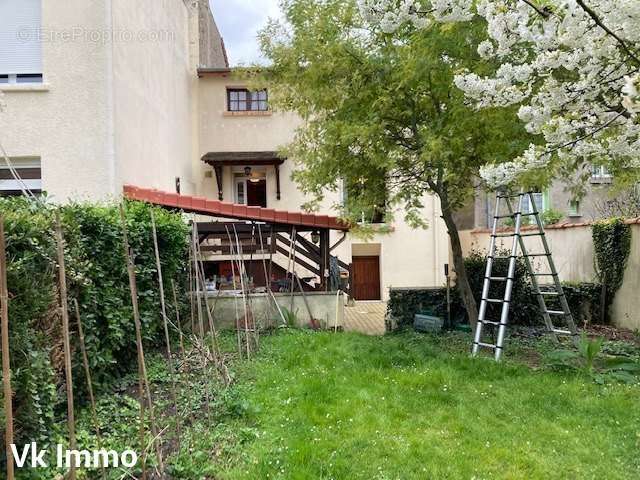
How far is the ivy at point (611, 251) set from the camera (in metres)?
10.0

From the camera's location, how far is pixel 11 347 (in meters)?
3.38

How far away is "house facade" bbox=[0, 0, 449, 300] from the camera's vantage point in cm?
847

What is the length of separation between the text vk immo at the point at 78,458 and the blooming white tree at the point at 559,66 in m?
4.86

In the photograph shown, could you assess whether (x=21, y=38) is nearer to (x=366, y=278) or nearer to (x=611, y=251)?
(x=611, y=251)

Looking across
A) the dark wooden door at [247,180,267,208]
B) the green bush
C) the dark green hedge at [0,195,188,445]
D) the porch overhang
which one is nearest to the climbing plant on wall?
the green bush

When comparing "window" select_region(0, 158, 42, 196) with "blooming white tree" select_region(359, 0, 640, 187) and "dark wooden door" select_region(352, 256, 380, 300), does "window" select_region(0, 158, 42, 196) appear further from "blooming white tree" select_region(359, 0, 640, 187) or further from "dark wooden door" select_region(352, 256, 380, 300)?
"dark wooden door" select_region(352, 256, 380, 300)

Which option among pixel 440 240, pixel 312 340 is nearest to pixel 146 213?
pixel 312 340

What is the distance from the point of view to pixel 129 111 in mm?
9430

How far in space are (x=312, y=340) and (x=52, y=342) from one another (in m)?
4.43

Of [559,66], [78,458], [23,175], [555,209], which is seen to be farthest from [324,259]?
[555,209]

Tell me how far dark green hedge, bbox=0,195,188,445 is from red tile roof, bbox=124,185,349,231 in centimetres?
171

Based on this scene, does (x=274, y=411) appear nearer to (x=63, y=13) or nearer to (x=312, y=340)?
(x=312, y=340)

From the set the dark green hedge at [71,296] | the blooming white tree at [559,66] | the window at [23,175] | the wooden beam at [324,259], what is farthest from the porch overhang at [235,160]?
the blooming white tree at [559,66]

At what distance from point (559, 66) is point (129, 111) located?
25.8ft
